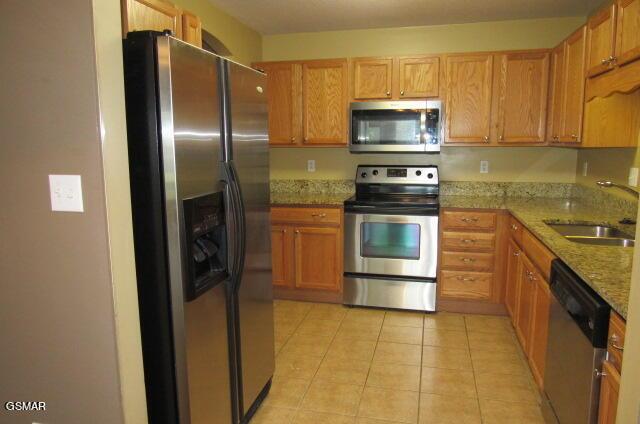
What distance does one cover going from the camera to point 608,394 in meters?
1.46

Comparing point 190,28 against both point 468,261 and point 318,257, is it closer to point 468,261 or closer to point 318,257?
point 318,257

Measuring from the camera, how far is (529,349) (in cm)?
262

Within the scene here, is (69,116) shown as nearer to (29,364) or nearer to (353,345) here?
(29,364)

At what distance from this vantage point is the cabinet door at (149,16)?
162 centimetres

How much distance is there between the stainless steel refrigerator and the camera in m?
1.49

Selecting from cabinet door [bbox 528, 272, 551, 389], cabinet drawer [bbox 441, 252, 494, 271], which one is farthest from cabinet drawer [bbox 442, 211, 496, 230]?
cabinet door [bbox 528, 272, 551, 389]

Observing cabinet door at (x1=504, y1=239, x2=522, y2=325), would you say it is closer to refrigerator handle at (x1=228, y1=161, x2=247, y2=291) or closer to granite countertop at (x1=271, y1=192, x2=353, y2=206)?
granite countertop at (x1=271, y1=192, x2=353, y2=206)

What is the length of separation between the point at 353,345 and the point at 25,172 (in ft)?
7.43

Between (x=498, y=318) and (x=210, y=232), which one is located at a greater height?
(x=210, y=232)

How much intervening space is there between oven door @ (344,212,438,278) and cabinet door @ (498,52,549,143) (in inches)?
39.5

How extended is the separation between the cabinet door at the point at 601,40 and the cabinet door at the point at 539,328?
46.9 inches

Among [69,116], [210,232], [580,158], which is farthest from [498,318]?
[69,116]

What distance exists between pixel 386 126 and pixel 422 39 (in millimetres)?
926

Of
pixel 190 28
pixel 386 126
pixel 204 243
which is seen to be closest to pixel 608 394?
pixel 204 243
